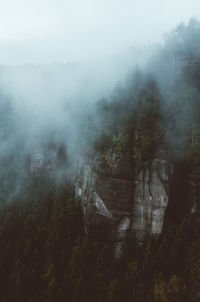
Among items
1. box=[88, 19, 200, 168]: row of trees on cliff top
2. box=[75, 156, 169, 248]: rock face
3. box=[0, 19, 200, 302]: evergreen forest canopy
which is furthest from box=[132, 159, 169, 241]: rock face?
box=[88, 19, 200, 168]: row of trees on cliff top

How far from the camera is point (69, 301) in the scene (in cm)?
2502

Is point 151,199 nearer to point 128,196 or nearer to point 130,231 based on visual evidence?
point 128,196

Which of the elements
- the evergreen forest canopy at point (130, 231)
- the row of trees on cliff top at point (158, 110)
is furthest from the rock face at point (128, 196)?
the row of trees on cliff top at point (158, 110)

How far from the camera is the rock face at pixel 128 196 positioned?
2712cm

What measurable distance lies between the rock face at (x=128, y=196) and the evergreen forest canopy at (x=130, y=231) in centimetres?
113

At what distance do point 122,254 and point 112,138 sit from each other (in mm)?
15098

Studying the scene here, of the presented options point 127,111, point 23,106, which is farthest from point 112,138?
point 23,106

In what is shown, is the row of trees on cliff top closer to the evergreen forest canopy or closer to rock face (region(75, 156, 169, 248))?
the evergreen forest canopy

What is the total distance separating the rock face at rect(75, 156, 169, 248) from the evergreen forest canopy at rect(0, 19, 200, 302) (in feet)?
3.71

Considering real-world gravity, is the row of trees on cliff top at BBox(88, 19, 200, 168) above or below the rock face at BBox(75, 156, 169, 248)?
above

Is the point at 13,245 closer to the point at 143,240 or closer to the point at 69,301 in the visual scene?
the point at 69,301

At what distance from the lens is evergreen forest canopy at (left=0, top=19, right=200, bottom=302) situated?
24531mm

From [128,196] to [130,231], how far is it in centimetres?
462

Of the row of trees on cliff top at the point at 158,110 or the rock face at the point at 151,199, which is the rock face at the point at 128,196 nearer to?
the rock face at the point at 151,199
